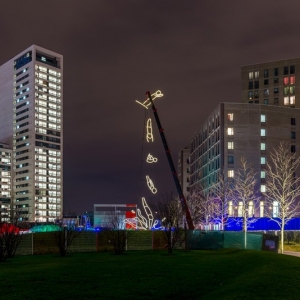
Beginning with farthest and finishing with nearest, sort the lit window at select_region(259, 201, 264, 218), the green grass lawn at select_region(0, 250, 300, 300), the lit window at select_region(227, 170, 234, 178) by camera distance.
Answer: the lit window at select_region(227, 170, 234, 178) → the lit window at select_region(259, 201, 264, 218) → the green grass lawn at select_region(0, 250, 300, 300)

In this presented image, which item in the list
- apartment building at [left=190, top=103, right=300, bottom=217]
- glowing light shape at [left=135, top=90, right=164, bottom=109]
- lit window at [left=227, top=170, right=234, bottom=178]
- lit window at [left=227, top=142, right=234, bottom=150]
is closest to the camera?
glowing light shape at [left=135, top=90, right=164, bottom=109]

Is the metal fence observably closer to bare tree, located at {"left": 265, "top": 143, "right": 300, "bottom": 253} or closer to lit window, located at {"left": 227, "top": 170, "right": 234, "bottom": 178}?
bare tree, located at {"left": 265, "top": 143, "right": 300, "bottom": 253}

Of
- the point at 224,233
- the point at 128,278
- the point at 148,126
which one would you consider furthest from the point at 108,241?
the point at 128,278

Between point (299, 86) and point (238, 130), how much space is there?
149 feet

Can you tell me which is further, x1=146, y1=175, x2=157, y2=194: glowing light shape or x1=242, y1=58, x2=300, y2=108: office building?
x1=242, y1=58, x2=300, y2=108: office building

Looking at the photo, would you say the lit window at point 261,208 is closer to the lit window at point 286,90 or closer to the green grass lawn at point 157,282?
the lit window at point 286,90

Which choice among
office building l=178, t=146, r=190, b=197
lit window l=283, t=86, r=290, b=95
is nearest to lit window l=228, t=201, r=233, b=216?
lit window l=283, t=86, r=290, b=95

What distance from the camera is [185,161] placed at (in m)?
174

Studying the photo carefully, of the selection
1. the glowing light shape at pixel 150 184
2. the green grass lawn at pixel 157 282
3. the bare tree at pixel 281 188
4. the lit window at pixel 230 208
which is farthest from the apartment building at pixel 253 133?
the green grass lawn at pixel 157 282

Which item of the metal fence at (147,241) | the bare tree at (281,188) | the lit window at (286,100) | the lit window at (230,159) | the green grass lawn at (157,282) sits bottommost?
the metal fence at (147,241)

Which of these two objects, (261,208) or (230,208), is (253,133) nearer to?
(261,208)

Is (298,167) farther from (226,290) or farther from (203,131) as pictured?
(226,290)

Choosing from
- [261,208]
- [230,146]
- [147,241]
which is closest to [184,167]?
[230,146]

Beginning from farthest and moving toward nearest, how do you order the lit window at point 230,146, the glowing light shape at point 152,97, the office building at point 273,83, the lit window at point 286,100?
the lit window at point 286,100, the office building at point 273,83, the lit window at point 230,146, the glowing light shape at point 152,97
